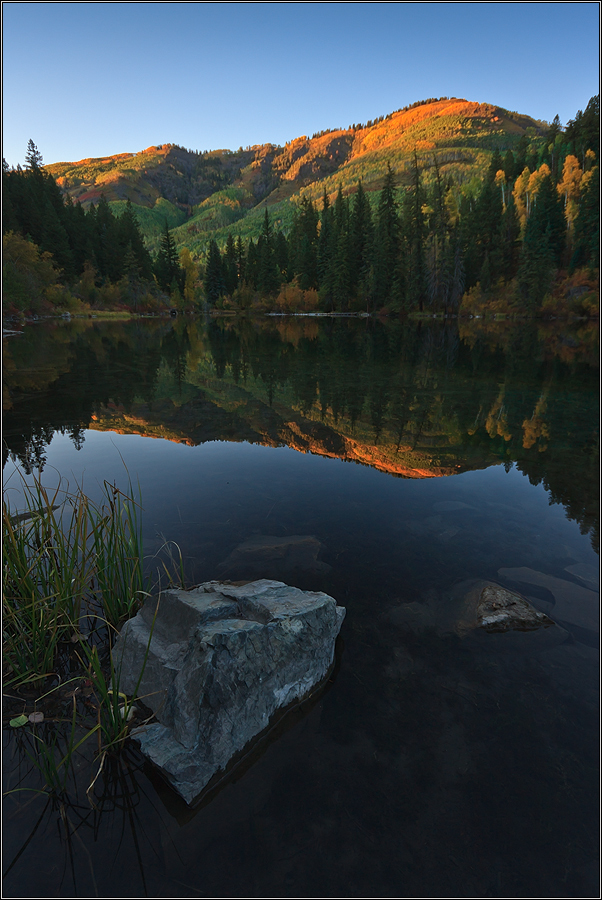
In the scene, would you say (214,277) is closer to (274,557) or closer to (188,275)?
(188,275)

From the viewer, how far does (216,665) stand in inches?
124

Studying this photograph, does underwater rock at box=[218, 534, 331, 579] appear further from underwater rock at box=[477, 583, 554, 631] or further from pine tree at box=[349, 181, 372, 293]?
pine tree at box=[349, 181, 372, 293]

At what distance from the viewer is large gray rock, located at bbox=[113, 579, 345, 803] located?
3.04m

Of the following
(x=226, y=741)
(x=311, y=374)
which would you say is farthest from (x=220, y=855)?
(x=311, y=374)

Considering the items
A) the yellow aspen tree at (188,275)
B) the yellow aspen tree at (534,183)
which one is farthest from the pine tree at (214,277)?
the yellow aspen tree at (534,183)

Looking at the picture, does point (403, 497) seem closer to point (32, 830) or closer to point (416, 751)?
point (416, 751)

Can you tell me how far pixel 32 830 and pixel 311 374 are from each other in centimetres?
1746

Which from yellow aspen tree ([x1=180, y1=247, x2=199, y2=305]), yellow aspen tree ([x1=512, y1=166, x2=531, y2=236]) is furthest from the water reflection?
yellow aspen tree ([x1=180, y1=247, x2=199, y2=305])

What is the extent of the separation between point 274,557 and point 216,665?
2.47m

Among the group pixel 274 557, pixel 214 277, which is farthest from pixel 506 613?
pixel 214 277

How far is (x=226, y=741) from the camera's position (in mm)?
3115

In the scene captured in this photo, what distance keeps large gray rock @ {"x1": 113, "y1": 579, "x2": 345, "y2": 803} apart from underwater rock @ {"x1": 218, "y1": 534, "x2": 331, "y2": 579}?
105 centimetres

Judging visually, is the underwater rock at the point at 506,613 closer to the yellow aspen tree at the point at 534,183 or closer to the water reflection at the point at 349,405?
the water reflection at the point at 349,405

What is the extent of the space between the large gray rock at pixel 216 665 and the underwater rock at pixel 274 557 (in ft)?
3.45
